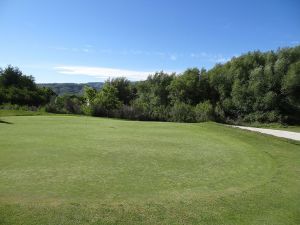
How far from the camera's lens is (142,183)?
19.2ft

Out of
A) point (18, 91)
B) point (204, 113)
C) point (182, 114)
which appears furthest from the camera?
point (18, 91)

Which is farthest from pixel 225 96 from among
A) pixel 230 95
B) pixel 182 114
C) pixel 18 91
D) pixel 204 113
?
pixel 18 91

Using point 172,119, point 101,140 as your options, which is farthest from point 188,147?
point 172,119

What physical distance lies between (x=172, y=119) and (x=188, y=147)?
1953 centimetres

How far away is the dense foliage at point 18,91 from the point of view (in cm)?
3597

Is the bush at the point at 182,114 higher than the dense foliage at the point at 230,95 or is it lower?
lower

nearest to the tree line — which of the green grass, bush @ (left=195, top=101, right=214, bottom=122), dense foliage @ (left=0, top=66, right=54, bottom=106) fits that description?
bush @ (left=195, top=101, right=214, bottom=122)

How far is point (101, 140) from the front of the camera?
1058 centimetres

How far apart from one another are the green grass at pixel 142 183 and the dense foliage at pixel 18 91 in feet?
92.2

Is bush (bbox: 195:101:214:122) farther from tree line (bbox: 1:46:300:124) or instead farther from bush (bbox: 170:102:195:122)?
bush (bbox: 170:102:195:122)

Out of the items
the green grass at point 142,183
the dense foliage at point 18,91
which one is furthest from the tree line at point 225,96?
the green grass at point 142,183

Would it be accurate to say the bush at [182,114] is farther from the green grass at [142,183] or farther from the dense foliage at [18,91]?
the green grass at [142,183]

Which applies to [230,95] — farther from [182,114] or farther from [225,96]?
[182,114]

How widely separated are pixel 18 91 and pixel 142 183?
3560 centimetres
